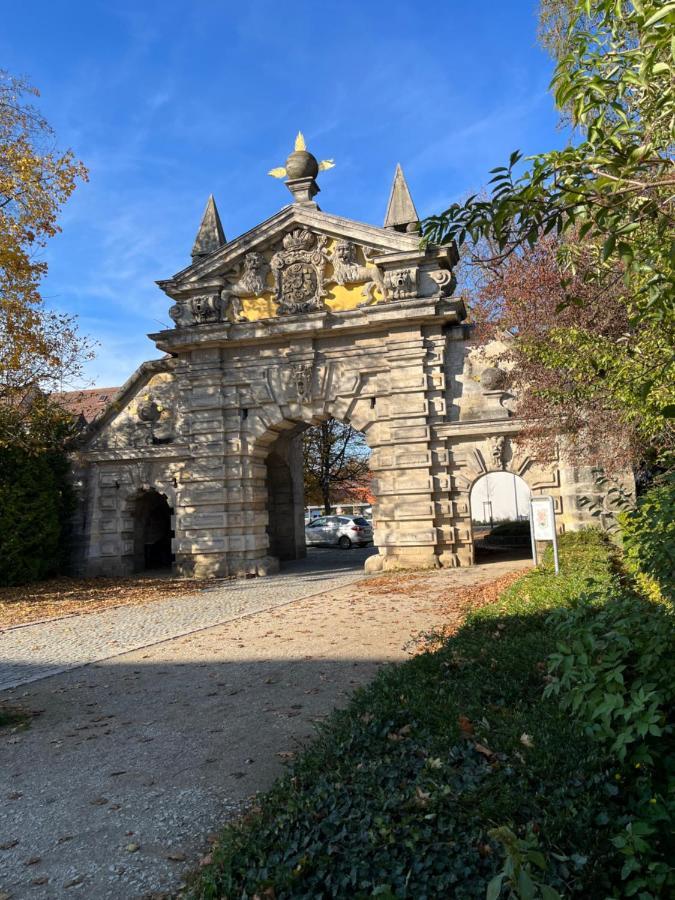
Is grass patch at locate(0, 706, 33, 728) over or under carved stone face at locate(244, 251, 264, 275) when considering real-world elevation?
under

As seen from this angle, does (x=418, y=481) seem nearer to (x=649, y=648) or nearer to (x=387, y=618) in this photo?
(x=387, y=618)

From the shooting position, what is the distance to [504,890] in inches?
109

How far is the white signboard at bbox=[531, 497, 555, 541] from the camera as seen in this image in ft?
36.2

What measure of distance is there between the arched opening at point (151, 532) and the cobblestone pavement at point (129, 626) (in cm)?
483

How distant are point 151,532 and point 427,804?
20.4 metres

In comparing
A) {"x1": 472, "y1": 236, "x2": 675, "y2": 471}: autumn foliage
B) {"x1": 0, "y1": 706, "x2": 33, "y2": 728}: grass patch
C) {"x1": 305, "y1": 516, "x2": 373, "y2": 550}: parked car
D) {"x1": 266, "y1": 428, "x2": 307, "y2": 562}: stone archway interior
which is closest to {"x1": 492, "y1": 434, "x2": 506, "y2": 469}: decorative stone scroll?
{"x1": 472, "y1": 236, "x2": 675, "y2": 471}: autumn foliage

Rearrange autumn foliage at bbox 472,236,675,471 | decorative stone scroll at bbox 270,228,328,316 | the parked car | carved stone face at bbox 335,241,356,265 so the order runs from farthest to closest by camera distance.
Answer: the parked car → decorative stone scroll at bbox 270,228,328,316 → carved stone face at bbox 335,241,356,265 → autumn foliage at bbox 472,236,675,471

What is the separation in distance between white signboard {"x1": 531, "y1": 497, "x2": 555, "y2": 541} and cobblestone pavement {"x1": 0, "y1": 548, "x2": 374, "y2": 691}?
16.4ft

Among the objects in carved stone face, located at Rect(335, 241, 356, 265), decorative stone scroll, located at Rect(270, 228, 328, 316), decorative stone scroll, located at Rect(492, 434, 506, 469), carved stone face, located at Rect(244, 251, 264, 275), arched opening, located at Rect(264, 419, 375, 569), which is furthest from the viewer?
arched opening, located at Rect(264, 419, 375, 569)

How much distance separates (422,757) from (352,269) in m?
15.5

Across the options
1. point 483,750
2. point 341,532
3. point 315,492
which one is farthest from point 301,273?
point 315,492

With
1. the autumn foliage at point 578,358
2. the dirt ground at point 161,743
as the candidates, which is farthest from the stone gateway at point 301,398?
the dirt ground at point 161,743

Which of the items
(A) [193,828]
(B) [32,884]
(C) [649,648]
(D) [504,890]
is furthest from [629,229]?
(B) [32,884]

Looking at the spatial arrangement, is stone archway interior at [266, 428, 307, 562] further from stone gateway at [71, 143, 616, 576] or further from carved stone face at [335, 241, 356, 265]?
carved stone face at [335, 241, 356, 265]
